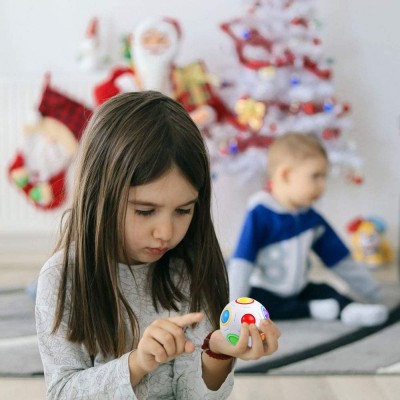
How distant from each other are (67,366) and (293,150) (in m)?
1.59

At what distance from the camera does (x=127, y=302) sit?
143 centimetres

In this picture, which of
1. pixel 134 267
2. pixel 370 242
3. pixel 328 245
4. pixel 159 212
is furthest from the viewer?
pixel 370 242

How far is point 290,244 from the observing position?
281cm

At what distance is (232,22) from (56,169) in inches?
42.0

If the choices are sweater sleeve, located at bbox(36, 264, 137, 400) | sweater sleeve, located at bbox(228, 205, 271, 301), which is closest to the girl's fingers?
sweater sleeve, located at bbox(36, 264, 137, 400)

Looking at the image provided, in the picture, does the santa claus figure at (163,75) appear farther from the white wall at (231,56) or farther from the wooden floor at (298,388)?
the wooden floor at (298,388)

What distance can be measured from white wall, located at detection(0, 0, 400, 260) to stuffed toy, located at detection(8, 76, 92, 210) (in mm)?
116

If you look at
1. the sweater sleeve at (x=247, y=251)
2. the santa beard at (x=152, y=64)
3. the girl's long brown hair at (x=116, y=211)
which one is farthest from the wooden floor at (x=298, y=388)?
the santa beard at (x=152, y=64)

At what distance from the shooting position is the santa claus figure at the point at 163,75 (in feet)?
12.1

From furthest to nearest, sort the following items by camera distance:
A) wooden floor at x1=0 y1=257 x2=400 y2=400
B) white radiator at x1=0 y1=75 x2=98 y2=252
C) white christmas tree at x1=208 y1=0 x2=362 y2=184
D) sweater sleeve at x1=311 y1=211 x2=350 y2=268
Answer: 1. white radiator at x1=0 y1=75 x2=98 y2=252
2. white christmas tree at x1=208 y1=0 x2=362 y2=184
3. sweater sleeve at x1=311 y1=211 x2=350 y2=268
4. wooden floor at x1=0 y1=257 x2=400 y2=400

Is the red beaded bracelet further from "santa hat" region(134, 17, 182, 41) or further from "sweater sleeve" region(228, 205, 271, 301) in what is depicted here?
"santa hat" region(134, 17, 182, 41)

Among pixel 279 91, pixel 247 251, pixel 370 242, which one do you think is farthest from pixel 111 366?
pixel 370 242

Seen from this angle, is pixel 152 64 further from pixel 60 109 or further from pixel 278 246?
pixel 278 246

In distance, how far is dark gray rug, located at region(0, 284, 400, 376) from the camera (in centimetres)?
223
